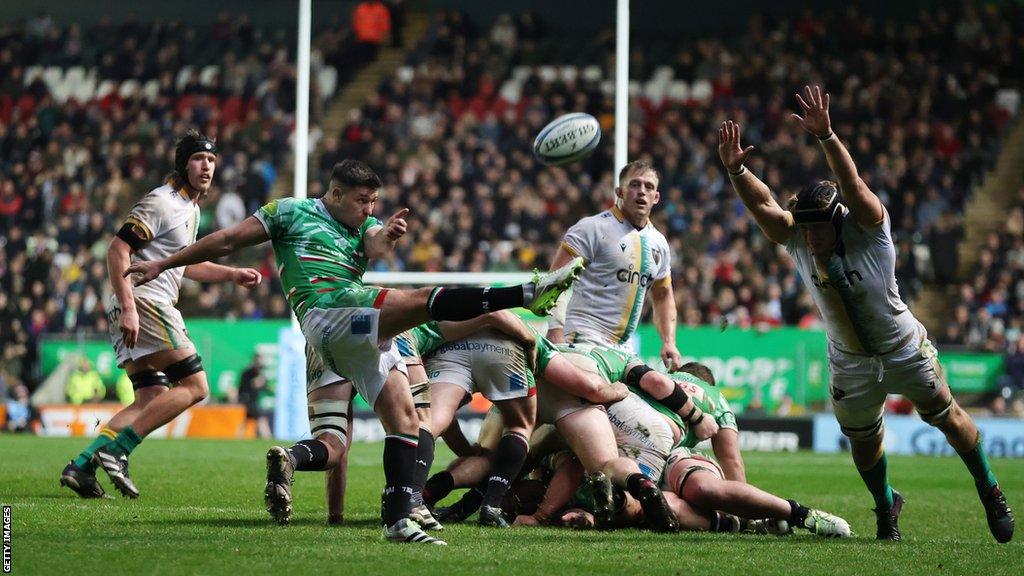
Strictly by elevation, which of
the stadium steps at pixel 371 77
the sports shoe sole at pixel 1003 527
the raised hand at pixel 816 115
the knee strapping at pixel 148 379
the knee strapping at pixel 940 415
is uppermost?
the stadium steps at pixel 371 77

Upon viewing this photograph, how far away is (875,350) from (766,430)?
1237 cm

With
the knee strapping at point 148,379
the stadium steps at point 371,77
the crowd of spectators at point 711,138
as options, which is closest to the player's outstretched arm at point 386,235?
the knee strapping at point 148,379

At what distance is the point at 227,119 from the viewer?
26.0m

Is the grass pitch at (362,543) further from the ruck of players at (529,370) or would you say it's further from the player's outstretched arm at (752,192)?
the player's outstretched arm at (752,192)

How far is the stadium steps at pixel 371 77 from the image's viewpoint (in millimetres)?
27469

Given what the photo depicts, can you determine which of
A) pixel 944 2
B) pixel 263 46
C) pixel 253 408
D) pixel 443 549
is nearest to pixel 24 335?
pixel 253 408

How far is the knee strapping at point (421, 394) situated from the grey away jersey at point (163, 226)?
2.24 m

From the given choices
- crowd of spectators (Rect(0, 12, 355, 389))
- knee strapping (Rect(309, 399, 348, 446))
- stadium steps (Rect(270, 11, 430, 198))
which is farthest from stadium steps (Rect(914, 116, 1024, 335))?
knee strapping (Rect(309, 399, 348, 446))

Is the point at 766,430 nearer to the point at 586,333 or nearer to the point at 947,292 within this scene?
the point at 947,292

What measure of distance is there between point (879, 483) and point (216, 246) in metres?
3.96

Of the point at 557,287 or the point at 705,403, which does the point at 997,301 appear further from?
the point at 557,287

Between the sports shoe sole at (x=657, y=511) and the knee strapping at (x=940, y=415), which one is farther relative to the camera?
the knee strapping at (x=940, y=415)

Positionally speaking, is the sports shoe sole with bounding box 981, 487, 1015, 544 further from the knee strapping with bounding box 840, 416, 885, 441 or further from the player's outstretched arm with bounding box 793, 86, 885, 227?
the player's outstretched arm with bounding box 793, 86, 885, 227

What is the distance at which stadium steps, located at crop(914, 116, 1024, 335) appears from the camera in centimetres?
2261
